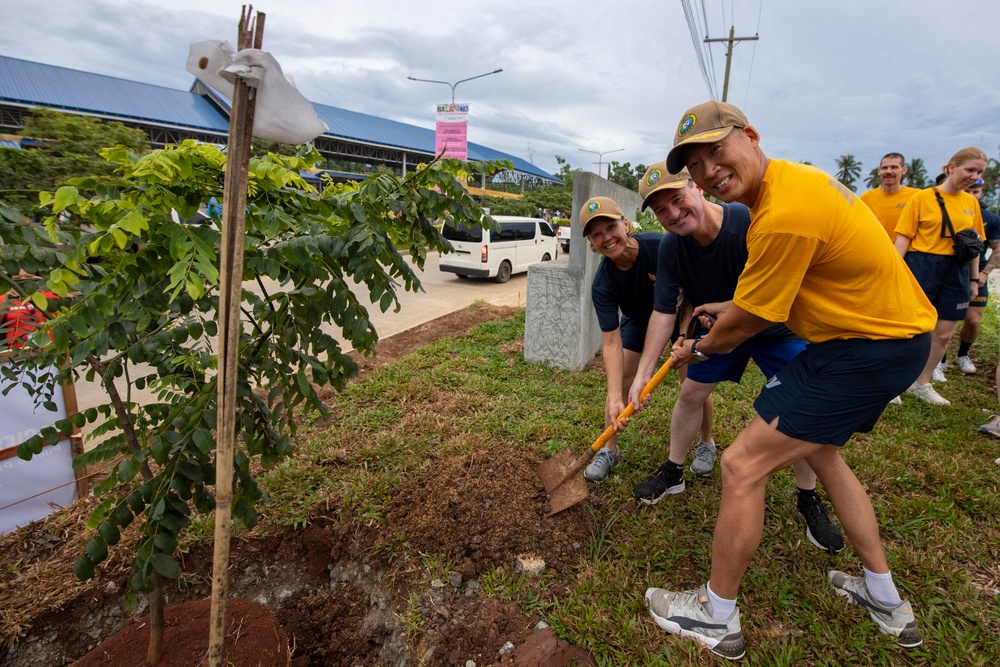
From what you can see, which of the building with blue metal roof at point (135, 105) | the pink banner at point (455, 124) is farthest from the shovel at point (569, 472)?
the building with blue metal roof at point (135, 105)

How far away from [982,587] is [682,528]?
1209mm

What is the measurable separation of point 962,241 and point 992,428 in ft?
4.42

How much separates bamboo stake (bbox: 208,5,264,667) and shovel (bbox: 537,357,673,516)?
5.46ft

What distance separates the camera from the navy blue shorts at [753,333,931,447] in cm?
167

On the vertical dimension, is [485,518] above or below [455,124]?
below

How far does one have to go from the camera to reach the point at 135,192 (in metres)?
1.36

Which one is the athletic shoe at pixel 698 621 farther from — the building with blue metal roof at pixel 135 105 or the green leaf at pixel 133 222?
the building with blue metal roof at pixel 135 105

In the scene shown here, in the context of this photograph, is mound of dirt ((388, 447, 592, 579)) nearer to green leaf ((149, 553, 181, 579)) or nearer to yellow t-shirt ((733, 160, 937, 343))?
green leaf ((149, 553, 181, 579))

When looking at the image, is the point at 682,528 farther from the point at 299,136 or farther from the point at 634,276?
the point at 299,136

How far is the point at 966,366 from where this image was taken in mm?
4977

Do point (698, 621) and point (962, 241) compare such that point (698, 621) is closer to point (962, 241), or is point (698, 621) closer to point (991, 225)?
point (962, 241)

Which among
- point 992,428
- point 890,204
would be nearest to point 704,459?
point 992,428

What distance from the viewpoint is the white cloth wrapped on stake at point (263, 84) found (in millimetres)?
1058

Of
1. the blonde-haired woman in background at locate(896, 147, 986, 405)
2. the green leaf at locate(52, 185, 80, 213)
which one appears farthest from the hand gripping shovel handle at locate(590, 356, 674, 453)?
the blonde-haired woman in background at locate(896, 147, 986, 405)
